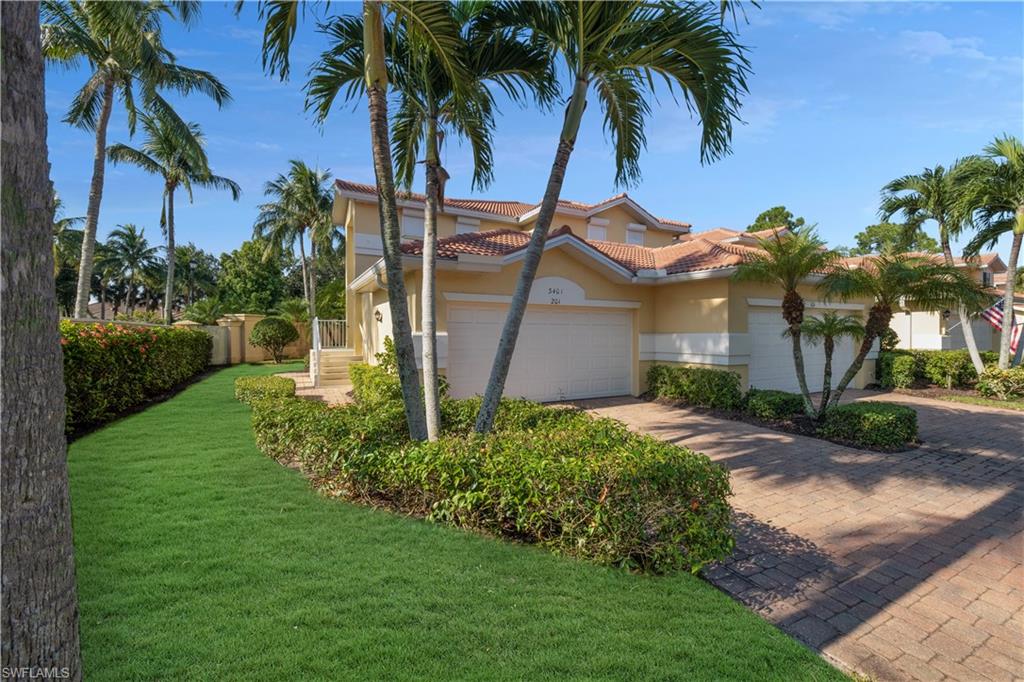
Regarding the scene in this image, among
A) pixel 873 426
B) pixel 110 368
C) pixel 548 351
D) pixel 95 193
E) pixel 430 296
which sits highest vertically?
pixel 95 193

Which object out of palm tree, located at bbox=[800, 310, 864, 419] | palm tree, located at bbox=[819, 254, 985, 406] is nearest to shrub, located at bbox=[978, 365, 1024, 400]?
palm tree, located at bbox=[819, 254, 985, 406]

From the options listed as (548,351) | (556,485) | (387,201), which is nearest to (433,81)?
(387,201)

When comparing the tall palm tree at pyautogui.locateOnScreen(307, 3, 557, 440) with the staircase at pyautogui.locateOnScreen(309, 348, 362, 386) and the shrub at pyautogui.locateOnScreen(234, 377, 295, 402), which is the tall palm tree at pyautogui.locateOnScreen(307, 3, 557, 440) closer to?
the shrub at pyautogui.locateOnScreen(234, 377, 295, 402)

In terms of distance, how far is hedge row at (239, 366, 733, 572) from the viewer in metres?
3.99

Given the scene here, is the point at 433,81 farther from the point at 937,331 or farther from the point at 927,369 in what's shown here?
the point at 937,331

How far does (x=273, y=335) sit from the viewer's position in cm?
2442

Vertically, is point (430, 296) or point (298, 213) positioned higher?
point (298, 213)

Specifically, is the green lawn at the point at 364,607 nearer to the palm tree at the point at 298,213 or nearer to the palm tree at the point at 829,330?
the palm tree at the point at 829,330

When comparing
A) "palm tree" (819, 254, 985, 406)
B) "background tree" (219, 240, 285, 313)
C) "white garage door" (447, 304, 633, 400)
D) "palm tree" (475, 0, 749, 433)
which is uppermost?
"background tree" (219, 240, 285, 313)

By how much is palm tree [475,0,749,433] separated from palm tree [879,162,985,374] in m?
12.3

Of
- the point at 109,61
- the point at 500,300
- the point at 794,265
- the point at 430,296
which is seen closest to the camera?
the point at 430,296

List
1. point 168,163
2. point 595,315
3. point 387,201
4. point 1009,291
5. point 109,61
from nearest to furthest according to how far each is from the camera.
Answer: point 387,201, point 595,315, point 1009,291, point 109,61, point 168,163

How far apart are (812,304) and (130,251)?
175 ft

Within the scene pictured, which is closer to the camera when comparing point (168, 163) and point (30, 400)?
point (30, 400)
